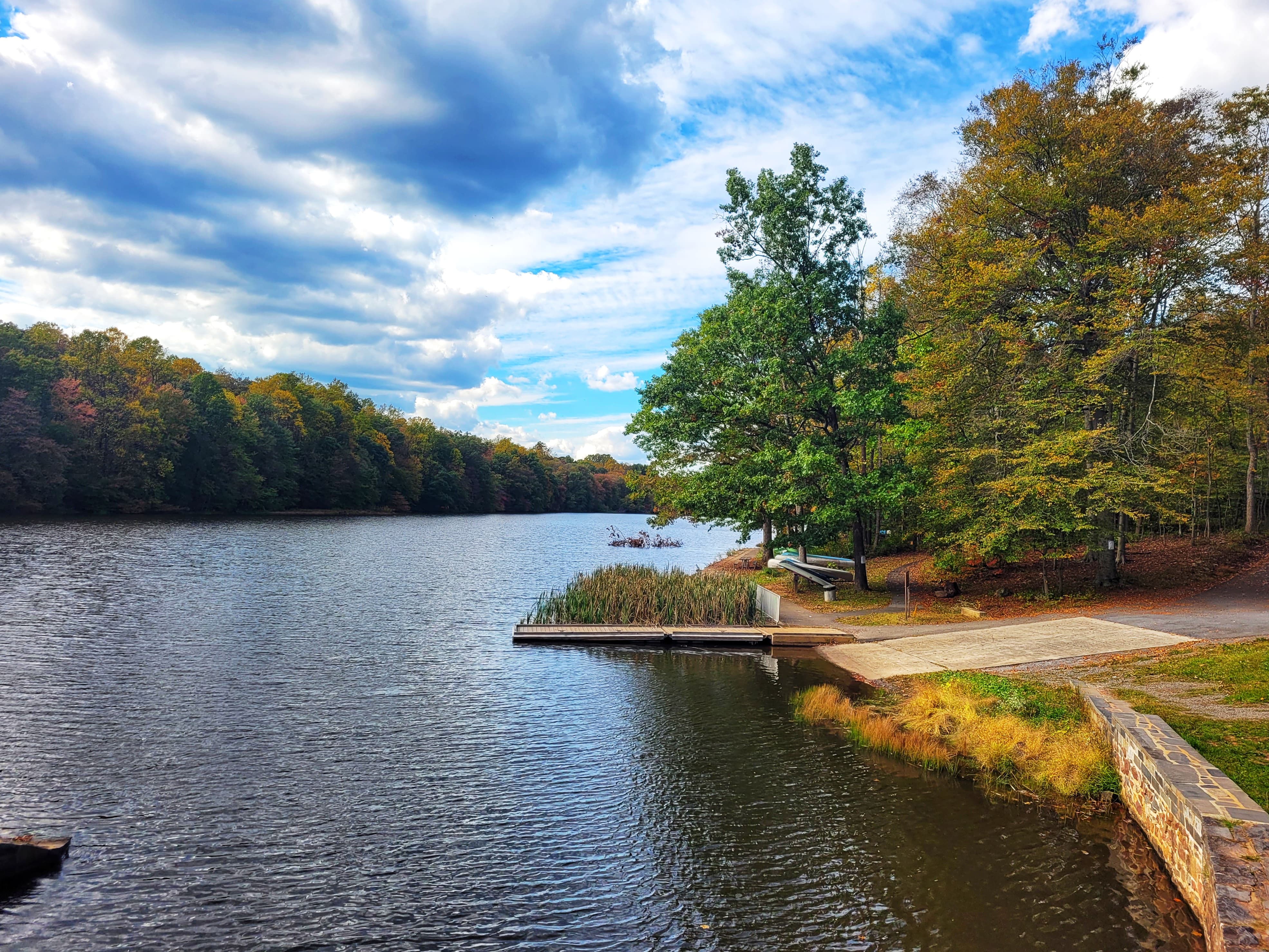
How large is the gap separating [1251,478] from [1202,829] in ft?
99.9

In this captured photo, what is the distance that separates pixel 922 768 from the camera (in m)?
10.7

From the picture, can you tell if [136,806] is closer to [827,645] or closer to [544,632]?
[544,632]

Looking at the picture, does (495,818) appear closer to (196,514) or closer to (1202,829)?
(1202,829)

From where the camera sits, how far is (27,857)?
7203 millimetres

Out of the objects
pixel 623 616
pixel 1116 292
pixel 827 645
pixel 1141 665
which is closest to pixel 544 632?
pixel 623 616

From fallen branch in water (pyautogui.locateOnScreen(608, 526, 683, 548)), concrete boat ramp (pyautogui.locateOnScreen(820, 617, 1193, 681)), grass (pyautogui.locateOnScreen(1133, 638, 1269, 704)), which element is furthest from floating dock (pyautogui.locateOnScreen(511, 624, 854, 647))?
fallen branch in water (pyautogui.locateOnScreen(608, 526, 683, 548))

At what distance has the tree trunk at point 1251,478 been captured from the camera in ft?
90.2

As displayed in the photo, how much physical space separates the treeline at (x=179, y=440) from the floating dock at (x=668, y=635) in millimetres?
17244

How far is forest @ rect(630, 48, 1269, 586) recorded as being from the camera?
20.1 metres

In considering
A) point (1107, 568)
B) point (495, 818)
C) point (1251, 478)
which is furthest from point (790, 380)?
point (1251, 478)

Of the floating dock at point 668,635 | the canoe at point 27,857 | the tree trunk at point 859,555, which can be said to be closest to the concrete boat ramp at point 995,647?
the floating dock at point 668,635

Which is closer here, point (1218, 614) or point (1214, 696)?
point (1214, 696)

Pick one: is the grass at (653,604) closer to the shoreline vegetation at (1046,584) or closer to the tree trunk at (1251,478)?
the shoreline vegetation at (1046,584)

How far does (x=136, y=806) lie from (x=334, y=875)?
3.37 m
